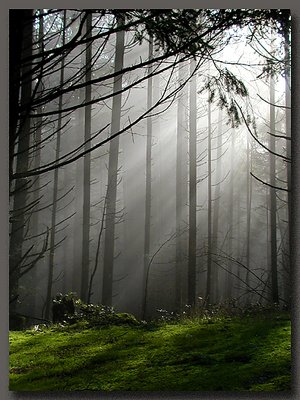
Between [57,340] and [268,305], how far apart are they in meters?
1.23

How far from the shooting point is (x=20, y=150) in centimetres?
248

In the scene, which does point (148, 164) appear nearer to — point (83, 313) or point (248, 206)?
point (248, 206)

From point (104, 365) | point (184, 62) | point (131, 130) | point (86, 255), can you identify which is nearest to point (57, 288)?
point (86, 255)

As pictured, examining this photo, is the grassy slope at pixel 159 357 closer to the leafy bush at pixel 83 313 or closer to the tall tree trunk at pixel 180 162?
the leafy bush at pixel 83 313

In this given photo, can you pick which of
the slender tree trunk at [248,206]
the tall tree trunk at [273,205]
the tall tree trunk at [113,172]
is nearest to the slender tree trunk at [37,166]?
the tall tree trunk at [113,172]

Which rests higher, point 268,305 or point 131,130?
point 131,130

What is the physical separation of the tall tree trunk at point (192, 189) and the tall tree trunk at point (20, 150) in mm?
939

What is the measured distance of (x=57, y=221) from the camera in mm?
2453

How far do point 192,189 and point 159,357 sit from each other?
3.20ft

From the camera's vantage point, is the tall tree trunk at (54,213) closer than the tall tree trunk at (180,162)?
Yes

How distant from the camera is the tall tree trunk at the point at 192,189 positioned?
8.11 feet

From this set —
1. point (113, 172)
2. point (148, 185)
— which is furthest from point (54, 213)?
point (148, 185)

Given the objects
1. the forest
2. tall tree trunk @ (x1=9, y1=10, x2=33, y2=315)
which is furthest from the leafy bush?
tall tree trunk @ (x1=9, y1=10, x2=33, y2=315)

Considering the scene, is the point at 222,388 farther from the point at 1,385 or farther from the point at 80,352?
the point at 1,385
